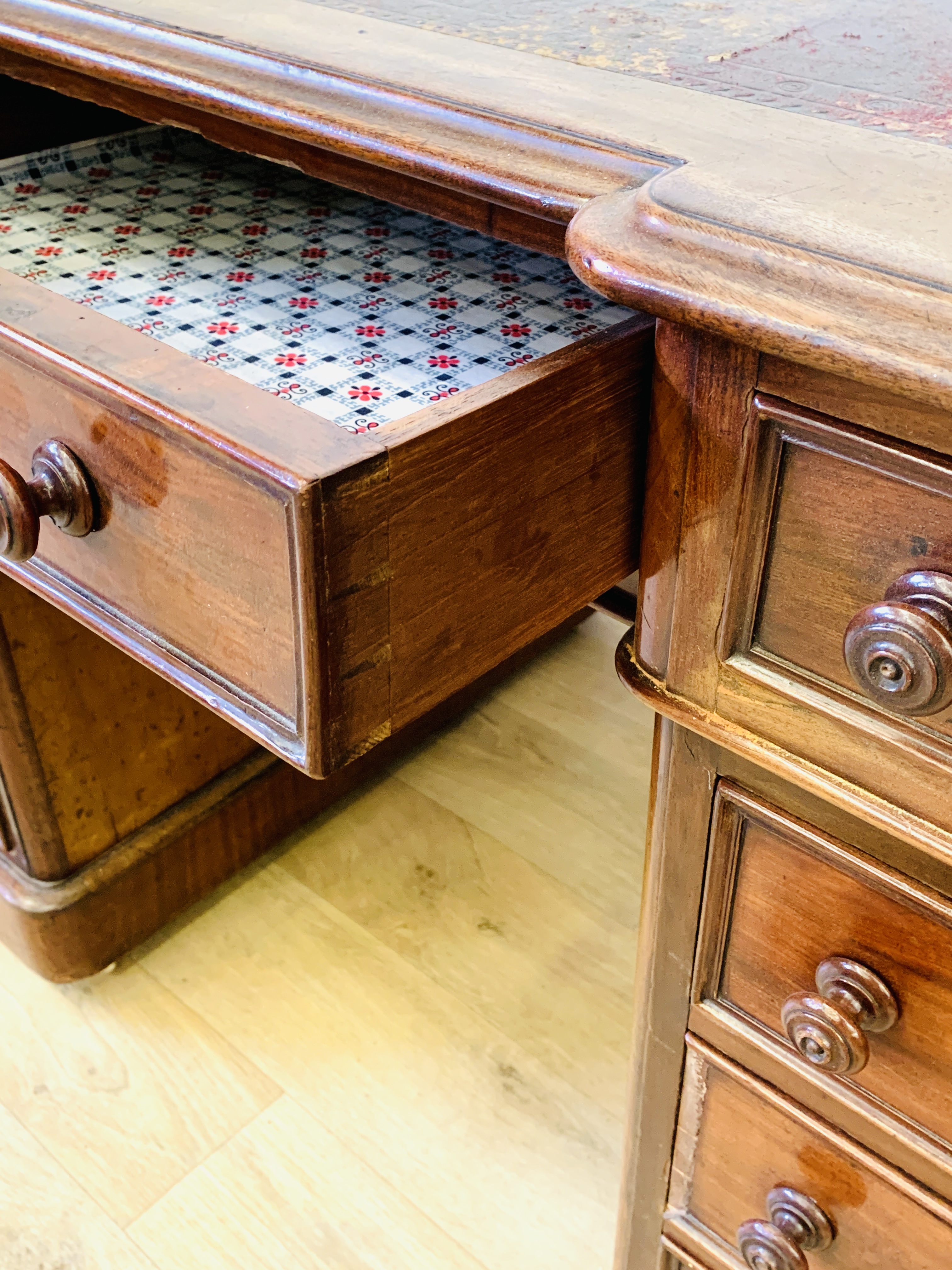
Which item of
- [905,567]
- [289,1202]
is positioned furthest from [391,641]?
[289,1202]

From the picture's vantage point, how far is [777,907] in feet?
1.72

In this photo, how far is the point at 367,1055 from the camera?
3.28 feet

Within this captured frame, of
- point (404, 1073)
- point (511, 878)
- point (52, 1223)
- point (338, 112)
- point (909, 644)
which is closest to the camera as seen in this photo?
point (909, 644)

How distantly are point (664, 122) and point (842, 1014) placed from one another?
1.19 feet

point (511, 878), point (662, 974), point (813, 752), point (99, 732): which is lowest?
point (511, 878)

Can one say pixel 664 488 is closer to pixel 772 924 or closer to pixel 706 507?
pixel 706 507

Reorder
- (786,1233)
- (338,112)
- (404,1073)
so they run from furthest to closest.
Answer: (404,1073), (786,1233), (338,112)

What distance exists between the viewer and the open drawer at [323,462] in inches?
16.5

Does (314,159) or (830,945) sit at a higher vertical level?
(314,159)

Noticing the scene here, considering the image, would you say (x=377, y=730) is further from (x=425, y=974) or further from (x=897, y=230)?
(x=425, y=974)

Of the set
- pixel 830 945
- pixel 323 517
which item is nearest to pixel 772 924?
pixel 830 945

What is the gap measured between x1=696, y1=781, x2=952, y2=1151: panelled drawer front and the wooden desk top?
0.22 meters

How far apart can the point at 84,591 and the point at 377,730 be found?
17 cm

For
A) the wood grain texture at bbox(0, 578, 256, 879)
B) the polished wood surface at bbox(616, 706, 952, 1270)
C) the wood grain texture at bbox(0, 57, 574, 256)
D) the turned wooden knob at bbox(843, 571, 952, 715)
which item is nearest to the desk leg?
the polished wood surface at bbox(616, 706, 952, 1270)
